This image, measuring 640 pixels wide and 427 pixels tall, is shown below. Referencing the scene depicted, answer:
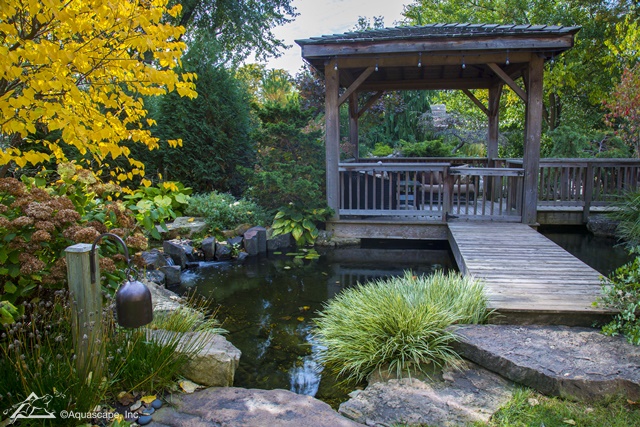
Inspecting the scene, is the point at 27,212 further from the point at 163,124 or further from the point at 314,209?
the point at 163,124

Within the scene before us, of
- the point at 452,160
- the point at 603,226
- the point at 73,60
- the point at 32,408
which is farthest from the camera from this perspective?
the point at 452,160

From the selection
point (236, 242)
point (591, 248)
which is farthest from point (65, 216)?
point (591, 248)

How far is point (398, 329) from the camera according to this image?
387 centimetres

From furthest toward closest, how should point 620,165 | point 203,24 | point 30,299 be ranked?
1. point 203,24
2. point 620,165
3. point 30,299

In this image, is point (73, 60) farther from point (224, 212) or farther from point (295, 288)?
point (224, 212)

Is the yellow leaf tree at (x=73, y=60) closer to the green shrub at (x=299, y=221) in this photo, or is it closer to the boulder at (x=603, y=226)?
the green shrub at (x=299, y=221)

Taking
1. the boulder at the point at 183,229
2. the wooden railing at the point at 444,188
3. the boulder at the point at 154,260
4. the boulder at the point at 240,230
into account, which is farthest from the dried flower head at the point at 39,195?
the wooden railing at the point at 444,188

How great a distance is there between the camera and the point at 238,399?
3.04m

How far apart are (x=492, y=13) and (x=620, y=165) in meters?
10.9

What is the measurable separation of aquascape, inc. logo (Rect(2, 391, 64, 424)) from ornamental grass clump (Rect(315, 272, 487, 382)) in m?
2.01

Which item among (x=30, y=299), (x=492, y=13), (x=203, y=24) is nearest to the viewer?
(x=30, y=299)

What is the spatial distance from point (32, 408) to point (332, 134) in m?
6.40

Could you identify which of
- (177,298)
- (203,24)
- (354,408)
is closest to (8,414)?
(354,408)

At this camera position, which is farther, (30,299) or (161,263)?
(161,263)
